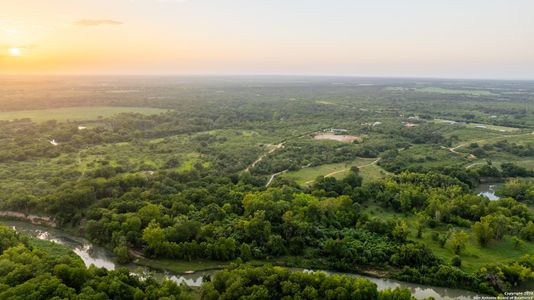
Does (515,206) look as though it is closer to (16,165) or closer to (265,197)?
(265,197)

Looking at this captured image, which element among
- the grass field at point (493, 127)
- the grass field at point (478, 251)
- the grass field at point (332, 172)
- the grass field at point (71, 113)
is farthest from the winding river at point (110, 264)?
the grass field at point (493, 127)

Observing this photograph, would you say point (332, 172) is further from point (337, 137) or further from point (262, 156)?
point (337, 137)

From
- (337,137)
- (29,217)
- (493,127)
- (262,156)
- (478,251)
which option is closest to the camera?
(478,251)

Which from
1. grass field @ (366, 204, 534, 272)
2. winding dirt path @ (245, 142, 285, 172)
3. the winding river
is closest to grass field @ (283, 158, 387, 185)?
winding dirt path @ (245, 142, 285, 172)

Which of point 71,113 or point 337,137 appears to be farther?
point 71,113

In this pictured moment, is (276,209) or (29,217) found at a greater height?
(276,209)

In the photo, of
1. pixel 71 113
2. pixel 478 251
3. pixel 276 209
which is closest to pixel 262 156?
pixel 276 209
